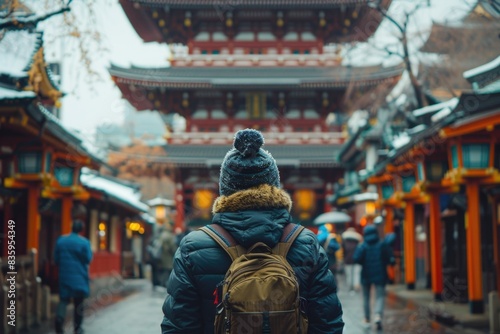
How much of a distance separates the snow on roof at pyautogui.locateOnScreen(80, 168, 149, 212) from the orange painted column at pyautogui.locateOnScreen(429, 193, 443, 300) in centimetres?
892

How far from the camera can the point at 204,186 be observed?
109 feet

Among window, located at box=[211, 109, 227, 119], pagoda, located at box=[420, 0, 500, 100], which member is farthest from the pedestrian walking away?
window, located at box=[211, 109, 227, 119]

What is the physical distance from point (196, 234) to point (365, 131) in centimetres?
2686

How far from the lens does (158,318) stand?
14453 mm

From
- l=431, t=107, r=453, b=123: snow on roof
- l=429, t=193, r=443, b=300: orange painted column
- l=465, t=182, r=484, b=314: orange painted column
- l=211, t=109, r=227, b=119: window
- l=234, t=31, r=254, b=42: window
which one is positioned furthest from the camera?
l=234, t=31, r=254, b=42: window

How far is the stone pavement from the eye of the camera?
40.2 feet

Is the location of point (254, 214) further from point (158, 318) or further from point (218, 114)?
point (218, 114)

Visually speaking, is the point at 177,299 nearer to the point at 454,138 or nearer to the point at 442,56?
the point at 454,138

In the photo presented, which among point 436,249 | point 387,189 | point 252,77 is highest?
point 252,77

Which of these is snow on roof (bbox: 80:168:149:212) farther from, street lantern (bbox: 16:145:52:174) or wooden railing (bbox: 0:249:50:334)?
wooden railing (bbox: 0:249:50:334)

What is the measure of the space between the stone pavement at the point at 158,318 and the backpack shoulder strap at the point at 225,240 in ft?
28.9

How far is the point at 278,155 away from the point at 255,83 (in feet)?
10.4

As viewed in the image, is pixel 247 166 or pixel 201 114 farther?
pixel 201 114

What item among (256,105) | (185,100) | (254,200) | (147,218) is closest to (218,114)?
(185,100)
